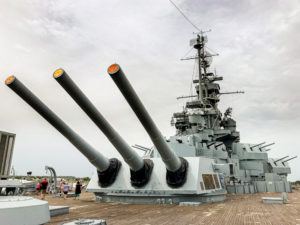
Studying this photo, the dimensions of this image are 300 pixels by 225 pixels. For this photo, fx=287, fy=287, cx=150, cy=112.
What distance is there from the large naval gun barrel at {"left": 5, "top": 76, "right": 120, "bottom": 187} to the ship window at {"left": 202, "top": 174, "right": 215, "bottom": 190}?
10.3ft

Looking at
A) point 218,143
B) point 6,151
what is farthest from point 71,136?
point 218,143

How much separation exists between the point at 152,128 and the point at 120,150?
1.45m

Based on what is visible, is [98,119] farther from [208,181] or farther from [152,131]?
[208,181]

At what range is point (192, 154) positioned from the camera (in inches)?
606

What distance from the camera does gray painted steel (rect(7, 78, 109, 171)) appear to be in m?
5.62

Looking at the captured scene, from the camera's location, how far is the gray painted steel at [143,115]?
5.63 m

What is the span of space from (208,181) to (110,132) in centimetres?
448

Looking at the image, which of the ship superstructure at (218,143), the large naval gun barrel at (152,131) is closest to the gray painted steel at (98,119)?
the large naval gun barrel at (152,131)

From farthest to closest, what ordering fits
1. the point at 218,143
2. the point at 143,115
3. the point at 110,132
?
the point at 218,143 → the point at 110,132 → the point at 143,115

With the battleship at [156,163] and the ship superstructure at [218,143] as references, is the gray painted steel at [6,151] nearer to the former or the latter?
the battleship at [156,163]

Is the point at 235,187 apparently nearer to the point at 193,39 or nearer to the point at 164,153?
the point at 164,153

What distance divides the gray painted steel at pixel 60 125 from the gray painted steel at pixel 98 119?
736 millimetres

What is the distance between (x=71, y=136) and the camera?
7.60 m

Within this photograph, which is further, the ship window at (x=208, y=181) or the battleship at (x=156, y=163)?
the ship window at (x=208, y=181)
